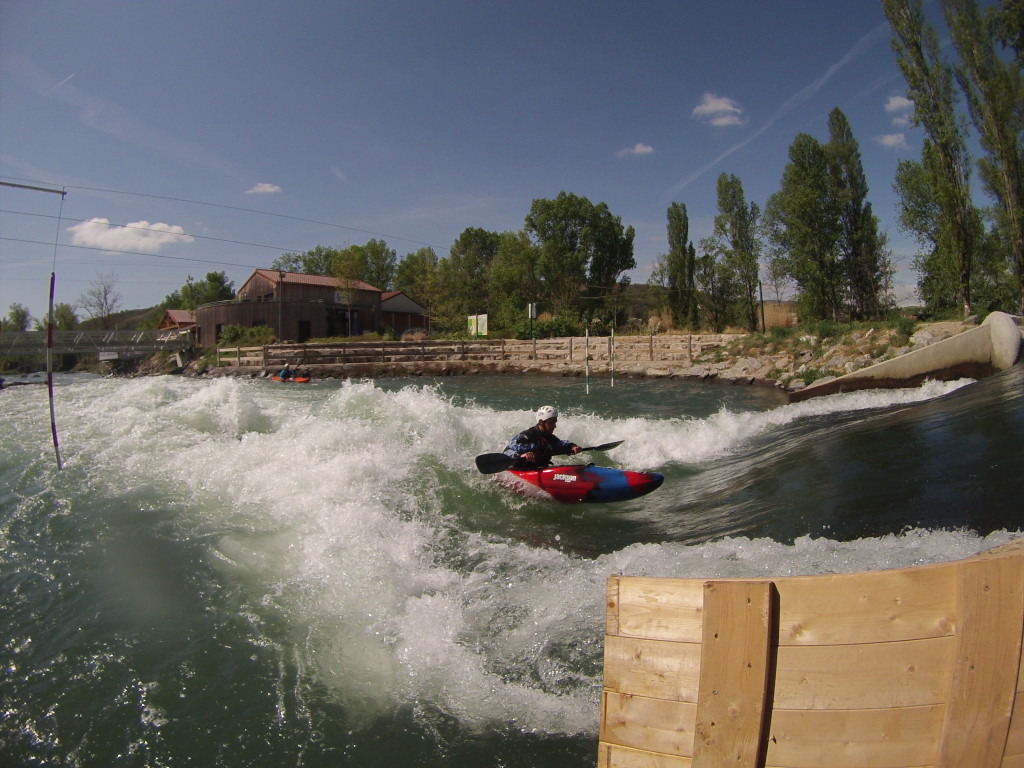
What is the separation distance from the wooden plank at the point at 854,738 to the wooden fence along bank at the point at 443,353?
82.4 feet

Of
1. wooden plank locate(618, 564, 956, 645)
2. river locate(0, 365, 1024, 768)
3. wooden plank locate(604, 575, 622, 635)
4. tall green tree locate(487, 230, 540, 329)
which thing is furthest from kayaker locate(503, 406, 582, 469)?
tall green tree locate(487, 230, 540, 329)

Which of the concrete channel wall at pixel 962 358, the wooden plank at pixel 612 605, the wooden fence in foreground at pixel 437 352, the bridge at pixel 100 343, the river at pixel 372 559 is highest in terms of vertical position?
the bridge at pixel 100 343

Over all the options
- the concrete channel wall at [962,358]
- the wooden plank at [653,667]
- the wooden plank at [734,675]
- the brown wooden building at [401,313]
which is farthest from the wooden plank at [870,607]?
the brown wooden building at [401,313]

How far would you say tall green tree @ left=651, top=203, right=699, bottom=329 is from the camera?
32519mm

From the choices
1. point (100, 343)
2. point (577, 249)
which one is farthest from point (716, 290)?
point (100, 343)

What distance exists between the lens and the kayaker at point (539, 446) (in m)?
7.32

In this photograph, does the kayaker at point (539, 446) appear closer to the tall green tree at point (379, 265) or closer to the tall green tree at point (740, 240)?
the tall green tree at point (740, 240)

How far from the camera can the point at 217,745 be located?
2939 millimetres

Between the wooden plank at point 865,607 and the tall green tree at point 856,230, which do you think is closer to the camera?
the wooden plank at point 865,607

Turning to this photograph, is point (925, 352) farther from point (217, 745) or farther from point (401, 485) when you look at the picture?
point (217, 745)

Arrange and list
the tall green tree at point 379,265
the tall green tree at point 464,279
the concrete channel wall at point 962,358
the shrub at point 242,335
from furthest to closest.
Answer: the tall green tree at point 379,265 < the tall green tree at point 464,279 < the shrub at point 242,335 < the concrete channel wall at point 962,358

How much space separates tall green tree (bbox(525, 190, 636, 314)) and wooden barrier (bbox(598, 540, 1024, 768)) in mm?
37646

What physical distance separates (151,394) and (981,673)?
14.0 m

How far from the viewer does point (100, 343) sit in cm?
3444
